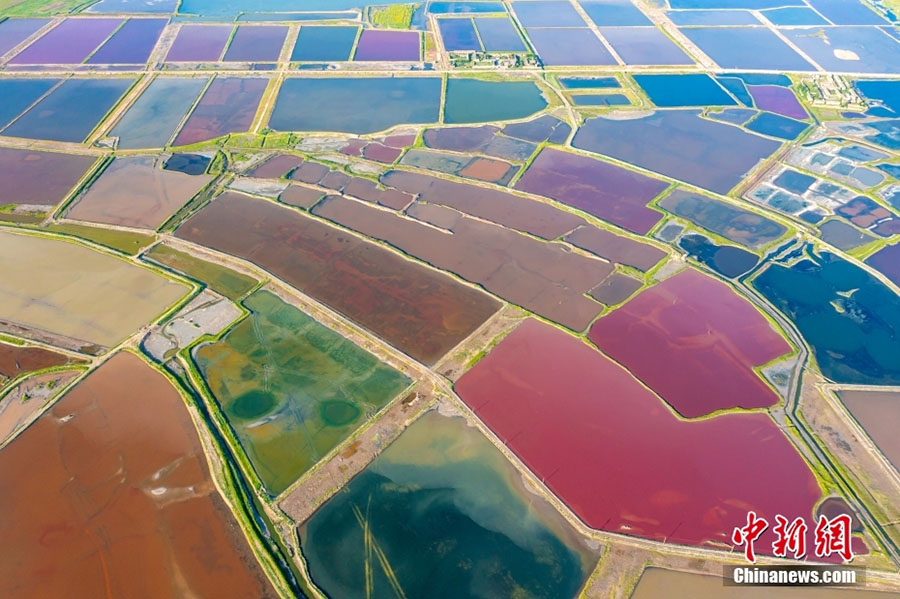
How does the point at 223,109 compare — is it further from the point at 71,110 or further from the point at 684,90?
the point at 684,90

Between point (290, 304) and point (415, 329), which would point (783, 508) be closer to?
point (415, 329)

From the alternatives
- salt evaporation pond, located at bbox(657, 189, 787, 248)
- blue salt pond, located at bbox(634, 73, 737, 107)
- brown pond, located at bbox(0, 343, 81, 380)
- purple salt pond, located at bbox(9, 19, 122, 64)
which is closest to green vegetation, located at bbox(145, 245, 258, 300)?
brown pond, located at bbox(0, 343, 81, 380)

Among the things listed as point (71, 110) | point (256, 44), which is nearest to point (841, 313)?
point (256, 44)

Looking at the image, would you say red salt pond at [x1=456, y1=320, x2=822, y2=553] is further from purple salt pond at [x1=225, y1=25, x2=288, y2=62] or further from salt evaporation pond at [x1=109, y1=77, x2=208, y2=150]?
purple salt pond at [x1=225, y1=25, x2=288, y2=62]

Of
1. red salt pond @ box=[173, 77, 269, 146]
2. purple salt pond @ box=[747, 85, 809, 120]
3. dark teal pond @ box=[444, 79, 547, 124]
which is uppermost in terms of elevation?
purple salt pond @ box=[747, 85, 809, 120]

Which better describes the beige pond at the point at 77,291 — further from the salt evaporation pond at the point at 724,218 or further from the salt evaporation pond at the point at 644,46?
the salt evaporation pond at the point at 644,46

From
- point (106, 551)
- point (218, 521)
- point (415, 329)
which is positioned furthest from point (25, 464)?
point (415, 329)

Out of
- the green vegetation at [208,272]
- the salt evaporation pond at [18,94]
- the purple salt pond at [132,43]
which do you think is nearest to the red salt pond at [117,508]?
the green vegetation at [208,272]
